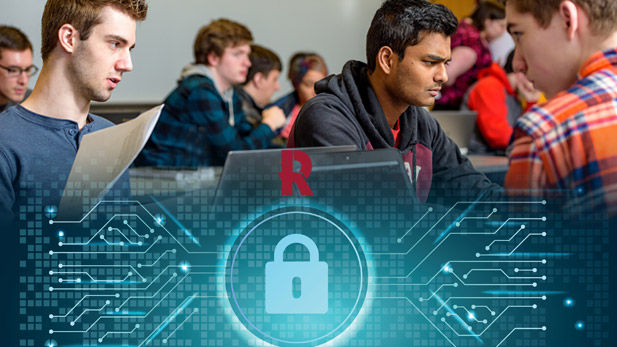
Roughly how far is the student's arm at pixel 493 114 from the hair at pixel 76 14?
221cm

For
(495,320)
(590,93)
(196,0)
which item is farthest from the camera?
(196,0)

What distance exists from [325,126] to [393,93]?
206 millimetres

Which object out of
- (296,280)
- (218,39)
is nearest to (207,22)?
(218,39)

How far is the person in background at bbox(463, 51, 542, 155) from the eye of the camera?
10.4 ft

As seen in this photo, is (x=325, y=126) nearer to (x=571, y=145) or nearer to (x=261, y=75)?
(x=571, y=145)

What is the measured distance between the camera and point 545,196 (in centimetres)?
77

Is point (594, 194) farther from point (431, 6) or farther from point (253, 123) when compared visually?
point (253, 123)

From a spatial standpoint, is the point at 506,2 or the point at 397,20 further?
the point at 397,20

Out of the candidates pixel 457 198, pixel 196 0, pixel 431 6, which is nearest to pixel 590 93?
pixel 457 198

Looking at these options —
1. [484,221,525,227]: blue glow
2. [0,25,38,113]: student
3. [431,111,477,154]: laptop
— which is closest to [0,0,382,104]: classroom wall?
[0,25,38,113]: student

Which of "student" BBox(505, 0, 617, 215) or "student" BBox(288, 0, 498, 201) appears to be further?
"student" BBox(288, 0, 498, 201)

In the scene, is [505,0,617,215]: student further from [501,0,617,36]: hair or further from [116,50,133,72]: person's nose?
[116,50,133,72]: person's nose

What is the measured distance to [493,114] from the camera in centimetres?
316

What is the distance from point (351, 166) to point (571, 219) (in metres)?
0.25
